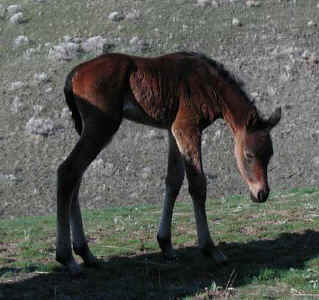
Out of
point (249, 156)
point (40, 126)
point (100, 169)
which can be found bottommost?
point (100, 169)

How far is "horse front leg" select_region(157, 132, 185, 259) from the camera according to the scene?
29.1ft

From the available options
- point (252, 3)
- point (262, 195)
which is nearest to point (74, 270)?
point (262, 195)

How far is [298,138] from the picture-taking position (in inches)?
1167

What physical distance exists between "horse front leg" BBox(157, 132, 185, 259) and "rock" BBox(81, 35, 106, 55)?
2662cm

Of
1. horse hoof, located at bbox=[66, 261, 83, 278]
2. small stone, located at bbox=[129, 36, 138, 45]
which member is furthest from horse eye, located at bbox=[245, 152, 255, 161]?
small stone, located at bbox=[129, 36, 138, 45]

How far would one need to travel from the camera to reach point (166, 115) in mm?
8539

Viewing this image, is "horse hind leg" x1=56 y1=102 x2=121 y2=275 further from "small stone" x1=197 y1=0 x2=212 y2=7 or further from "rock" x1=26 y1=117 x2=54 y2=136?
"small stone" x1=197 y1=0 x2=212 y2=7

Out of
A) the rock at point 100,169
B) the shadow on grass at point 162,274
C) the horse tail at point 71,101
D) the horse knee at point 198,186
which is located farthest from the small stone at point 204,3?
the horse knee at point 198,186

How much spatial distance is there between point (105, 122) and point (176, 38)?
28780 millimetres

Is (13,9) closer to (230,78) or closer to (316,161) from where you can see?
(316,161)

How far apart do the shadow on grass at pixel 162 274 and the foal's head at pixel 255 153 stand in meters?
0.99

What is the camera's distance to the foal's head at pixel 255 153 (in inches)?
323

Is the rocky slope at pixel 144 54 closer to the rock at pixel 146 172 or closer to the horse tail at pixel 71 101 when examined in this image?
the rock at pixel 146 172

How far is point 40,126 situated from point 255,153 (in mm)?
22876
